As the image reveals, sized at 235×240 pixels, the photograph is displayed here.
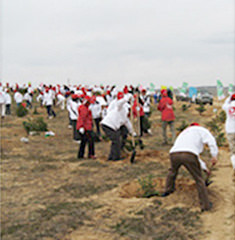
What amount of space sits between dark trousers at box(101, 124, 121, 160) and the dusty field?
273 millimetres

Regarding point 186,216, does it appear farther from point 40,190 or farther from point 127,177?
point 40,190

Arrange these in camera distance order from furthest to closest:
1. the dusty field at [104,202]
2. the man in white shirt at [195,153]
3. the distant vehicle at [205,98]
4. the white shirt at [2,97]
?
the distant vehicle at [205,98]
the white shirt at [2,97]
the man in white shirt at [195,153]
the dusty field at [104,202]

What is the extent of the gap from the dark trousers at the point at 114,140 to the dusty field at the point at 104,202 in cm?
27

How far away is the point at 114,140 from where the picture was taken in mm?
8539

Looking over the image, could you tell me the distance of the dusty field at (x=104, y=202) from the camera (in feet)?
14.9

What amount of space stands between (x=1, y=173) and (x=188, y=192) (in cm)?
428

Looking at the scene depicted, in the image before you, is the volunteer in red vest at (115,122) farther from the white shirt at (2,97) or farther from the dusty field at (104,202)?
the white shirt at (2,97)

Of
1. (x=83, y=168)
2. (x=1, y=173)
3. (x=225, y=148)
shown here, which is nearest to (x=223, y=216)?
(x=83, y=168)

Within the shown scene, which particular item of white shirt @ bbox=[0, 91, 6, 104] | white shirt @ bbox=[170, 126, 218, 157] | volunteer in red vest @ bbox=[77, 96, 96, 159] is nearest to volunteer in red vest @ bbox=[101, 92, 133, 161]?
volunteer in red vest @ bbox=[77, 96, 96, 159]

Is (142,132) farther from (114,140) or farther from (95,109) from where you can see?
(114,140)

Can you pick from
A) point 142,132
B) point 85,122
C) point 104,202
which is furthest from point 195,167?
point 142,132

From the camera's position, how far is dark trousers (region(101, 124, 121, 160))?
27.9 ft

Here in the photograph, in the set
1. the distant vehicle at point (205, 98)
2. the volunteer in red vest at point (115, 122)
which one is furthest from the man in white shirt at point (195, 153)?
the distant vehicle at point (205, 98)

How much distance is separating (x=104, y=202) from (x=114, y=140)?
117 inches
